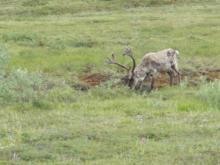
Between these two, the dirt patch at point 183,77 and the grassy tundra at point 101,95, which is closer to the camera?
the grassy tundra at point 101,95

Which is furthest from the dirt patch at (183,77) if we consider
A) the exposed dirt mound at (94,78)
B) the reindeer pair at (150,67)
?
the reindeer pair at (150,67)

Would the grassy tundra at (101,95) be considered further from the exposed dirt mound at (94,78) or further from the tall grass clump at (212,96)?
the exposed dirt mound at (94,78)

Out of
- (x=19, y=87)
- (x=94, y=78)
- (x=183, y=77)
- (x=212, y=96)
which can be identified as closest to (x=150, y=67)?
(x=183, y=77)

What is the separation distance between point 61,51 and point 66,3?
1432cm

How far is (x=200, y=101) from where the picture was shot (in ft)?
61.1

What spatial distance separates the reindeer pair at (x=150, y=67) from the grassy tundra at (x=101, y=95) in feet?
1.65

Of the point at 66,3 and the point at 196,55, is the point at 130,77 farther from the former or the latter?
the point at 66,3

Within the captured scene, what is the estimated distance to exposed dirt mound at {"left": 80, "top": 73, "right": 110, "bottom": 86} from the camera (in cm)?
2170

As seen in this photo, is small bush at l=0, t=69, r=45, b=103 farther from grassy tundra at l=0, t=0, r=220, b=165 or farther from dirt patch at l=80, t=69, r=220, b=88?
dirt patch at l=80, t=69, r=220, b=88

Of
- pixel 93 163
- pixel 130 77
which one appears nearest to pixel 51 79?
pixel 130 77

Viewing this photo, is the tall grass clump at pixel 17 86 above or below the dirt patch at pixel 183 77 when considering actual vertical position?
above

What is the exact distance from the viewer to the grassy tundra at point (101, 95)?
40.1 ft

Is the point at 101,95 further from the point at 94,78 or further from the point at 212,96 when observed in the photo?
the point at 212,96

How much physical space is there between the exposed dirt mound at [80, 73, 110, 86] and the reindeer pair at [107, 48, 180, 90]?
2.35 feet
